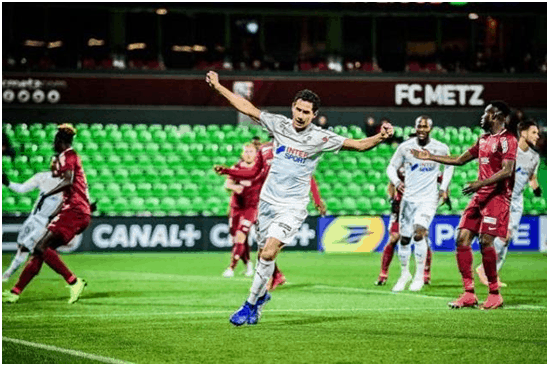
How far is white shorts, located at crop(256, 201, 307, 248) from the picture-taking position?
1012 centimetres

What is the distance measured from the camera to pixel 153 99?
2809 cm

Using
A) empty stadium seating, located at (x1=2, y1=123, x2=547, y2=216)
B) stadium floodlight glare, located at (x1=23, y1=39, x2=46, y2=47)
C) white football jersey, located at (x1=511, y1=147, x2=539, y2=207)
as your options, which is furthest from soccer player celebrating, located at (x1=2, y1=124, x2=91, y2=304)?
stadium floodlight glare, located at (x1=23, y1=39, x2=46, y2=47)

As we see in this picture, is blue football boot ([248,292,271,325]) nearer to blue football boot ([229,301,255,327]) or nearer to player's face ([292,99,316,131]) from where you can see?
blue football boot ([229,301,255,327])

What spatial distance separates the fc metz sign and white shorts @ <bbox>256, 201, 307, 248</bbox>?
17.4 metres

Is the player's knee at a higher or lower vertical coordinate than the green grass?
higher

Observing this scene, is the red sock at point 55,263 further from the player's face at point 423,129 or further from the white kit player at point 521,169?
the white kit player at point 521,169

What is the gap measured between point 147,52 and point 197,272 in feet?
42.6

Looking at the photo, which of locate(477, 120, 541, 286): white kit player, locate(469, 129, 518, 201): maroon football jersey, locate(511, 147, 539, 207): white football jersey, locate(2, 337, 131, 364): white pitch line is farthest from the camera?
locate(511, 147, 539, 207): white football jersey

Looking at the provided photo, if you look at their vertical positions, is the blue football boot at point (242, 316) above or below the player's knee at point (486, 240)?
below

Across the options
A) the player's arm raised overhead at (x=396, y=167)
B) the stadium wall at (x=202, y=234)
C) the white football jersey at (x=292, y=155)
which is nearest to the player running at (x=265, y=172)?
the player's arm raised overhead at (x=396, y=167)

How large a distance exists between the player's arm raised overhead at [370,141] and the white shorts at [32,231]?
20.7 ft

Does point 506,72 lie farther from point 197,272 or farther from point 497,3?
point 197,272

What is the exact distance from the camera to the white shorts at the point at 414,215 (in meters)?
14.2

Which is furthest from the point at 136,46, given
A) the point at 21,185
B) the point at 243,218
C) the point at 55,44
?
the point at 21,185
